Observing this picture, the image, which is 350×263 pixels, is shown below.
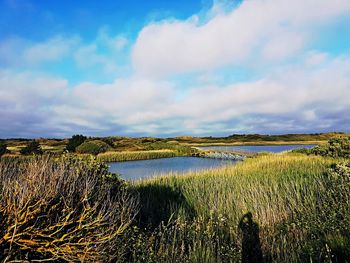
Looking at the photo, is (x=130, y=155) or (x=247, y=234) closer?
(x=247, y=234)

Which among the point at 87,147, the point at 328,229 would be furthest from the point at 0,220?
the point at 87,147

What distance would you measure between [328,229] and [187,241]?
8.71 ft

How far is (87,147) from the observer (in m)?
27.4

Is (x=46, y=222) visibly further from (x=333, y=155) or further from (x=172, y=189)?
(x=333, y=155)

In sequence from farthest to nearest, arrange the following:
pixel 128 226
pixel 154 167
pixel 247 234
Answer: pixel 154 167 → pixel 247 234 → pixel 128 226

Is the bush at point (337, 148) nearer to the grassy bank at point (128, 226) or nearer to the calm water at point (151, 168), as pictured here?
the calm water at point (151, 168)

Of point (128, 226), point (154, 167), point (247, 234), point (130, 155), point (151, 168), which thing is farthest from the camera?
point (130, 155)

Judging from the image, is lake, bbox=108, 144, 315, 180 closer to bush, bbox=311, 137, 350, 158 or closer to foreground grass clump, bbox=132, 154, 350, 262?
bush, bbox=311, 137, 350, 158

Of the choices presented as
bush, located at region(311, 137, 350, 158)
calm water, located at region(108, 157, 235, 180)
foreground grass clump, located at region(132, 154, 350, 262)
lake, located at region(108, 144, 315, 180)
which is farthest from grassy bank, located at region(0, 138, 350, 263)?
bush, located at region(311, 137, 350, 158)

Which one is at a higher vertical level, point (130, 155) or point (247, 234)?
point (130, 155)

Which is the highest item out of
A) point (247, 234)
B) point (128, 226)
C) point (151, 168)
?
point (128, 226)

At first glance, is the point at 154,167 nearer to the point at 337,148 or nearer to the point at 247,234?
the point at 337,148

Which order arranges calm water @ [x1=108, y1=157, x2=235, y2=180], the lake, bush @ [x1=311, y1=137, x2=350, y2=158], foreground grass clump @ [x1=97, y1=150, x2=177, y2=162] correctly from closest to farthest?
1. bush @ [x1=311, y1=137, x2=350, y2=158]
2. the lake
3. calm water @ [x1=108, y1=157, x2=235, y2=180]
4. foreground grass clump @ [x1=97, y1=150, x2=177, y2=162]

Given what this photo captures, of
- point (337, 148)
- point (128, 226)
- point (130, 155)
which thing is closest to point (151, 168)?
point (130, 155)
